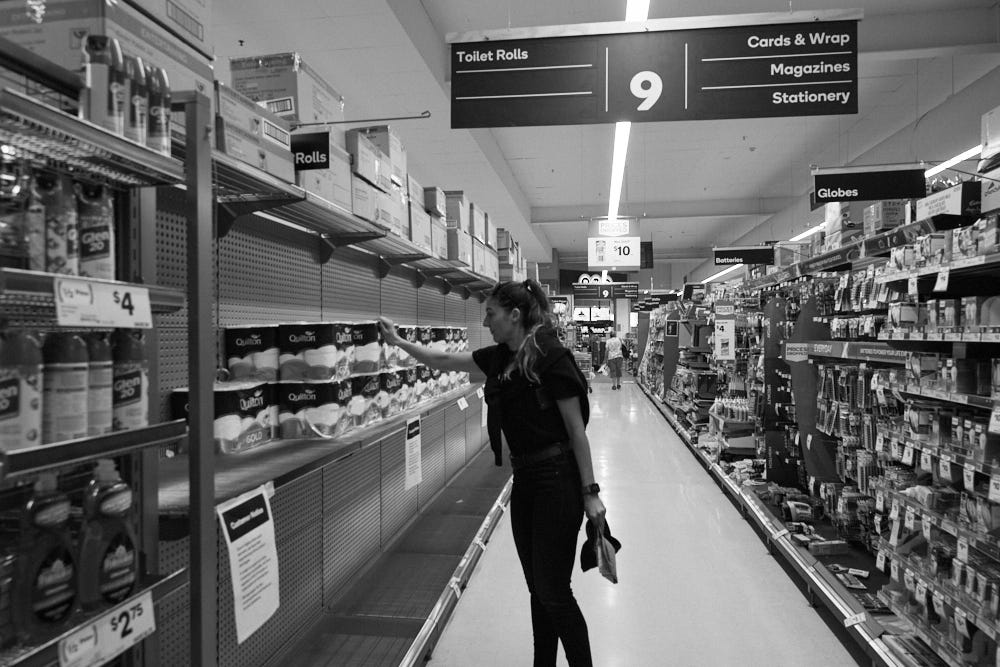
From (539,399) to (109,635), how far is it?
1.55 metres

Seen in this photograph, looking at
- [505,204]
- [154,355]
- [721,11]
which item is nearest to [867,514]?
[154,355]

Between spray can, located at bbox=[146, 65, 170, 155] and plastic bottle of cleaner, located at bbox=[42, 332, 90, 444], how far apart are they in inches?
16.2

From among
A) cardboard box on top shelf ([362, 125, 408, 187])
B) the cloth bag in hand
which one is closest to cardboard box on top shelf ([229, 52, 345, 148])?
cardboard box on top shelf ([362, 125, 408, 187])

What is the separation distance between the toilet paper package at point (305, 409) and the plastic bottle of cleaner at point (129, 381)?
92cm

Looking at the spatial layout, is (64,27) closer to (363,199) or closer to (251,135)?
(251,135)

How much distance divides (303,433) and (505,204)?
34.5 feet

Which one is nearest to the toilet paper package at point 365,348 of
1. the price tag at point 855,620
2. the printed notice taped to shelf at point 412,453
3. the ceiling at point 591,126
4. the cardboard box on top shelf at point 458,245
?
the printed notice taped to shelf at point 412,453

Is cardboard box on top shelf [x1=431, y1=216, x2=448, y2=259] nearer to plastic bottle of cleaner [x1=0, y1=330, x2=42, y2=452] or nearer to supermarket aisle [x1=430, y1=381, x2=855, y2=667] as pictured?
supermarket aisle [x1=430, y1=381, x2=855, y2=667]

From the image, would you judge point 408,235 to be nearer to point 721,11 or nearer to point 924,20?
point 721,11

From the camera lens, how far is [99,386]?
1.14 m

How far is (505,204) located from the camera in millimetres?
12266

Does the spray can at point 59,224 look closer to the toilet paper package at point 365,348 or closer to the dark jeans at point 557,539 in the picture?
the toilet paper package at point 365,348

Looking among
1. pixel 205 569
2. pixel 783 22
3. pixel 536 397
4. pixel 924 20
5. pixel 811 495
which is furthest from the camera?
pixel 924 20

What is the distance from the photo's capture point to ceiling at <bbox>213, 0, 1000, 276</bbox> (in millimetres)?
5590
